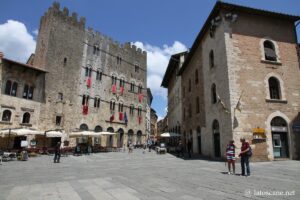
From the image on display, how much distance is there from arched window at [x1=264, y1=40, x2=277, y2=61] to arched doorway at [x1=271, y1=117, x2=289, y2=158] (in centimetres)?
475

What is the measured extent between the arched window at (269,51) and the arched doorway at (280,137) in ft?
15.6

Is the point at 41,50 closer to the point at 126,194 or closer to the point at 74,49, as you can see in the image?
the point at 74,49

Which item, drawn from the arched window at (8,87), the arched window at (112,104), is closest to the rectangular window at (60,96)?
the arched window at (8,87)

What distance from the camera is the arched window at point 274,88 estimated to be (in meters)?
15.9

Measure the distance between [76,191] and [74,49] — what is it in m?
27.9

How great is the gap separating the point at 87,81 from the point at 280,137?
990 inches

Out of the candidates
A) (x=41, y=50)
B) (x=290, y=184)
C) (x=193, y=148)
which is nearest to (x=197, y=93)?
(x=193, y=148)

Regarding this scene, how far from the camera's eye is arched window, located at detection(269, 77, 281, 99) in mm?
15891

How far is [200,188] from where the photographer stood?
630 cm

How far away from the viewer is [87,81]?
1238 inches

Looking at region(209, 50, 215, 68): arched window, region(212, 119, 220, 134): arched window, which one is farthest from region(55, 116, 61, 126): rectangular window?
region(209, 50, 215, 68): arched window

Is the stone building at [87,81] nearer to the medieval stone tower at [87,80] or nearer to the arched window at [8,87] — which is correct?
the medieval stone tower at [87,80]

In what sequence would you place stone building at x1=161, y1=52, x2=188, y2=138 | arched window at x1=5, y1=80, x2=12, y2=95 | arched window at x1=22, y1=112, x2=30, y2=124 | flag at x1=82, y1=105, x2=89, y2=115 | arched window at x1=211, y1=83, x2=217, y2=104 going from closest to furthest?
arched window at x1=211, y1=83, x2=217, y2=104 < arched window at x1=5, y1=80, x2=12, y2=95 < arched window at x1=22, y1=112, x2=30, y2=124 < flag at x1=82, y1=105, x2=89, y2=115 < stone building at x1=161, y1=52, x2=188, y2=138

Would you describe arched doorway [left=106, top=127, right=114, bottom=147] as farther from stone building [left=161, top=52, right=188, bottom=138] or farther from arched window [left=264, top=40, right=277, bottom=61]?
arched window [left=264, top=40, right=277, bottom=61]
